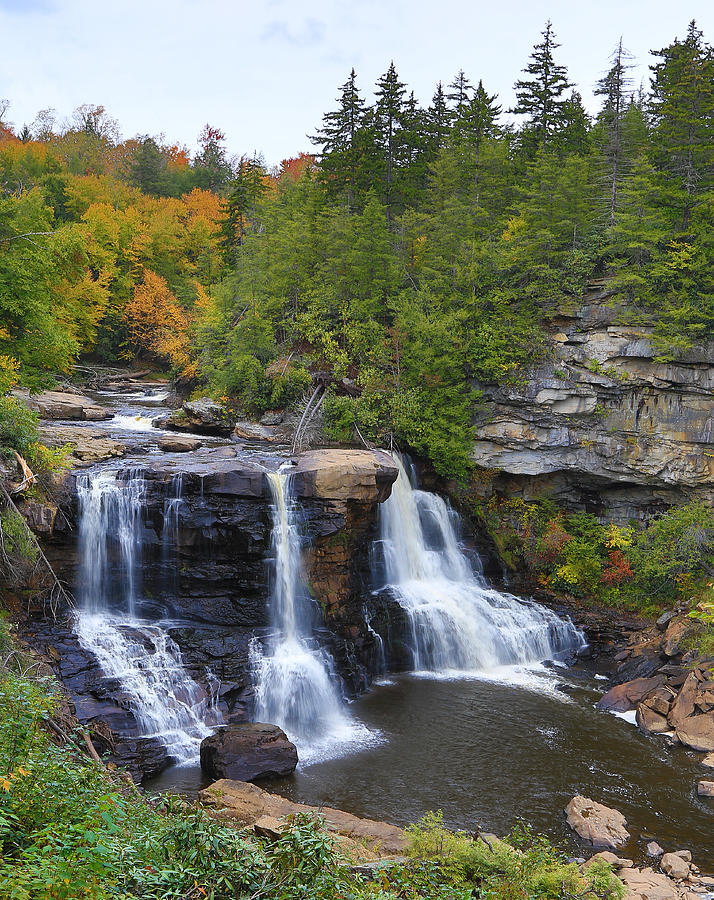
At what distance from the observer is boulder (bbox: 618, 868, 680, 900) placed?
9.03 meters

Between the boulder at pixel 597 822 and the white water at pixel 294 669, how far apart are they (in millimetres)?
Answer: 4479

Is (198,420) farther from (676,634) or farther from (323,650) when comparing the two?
(676,634)

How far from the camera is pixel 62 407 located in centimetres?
2047

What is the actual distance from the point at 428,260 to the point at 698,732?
17.2 meters

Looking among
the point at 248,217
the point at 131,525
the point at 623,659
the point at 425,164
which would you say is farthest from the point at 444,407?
the point at 248,217

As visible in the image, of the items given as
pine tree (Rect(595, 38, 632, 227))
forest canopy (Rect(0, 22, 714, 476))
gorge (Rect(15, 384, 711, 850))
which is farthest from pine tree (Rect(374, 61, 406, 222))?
gorge (Rect(15, 384, 711, 850))

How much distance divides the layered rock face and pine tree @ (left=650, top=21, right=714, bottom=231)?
4531mm

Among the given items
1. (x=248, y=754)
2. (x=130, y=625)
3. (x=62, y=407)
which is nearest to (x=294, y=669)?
(x=248, y=754)

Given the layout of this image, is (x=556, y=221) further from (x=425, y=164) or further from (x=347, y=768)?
(x=347, y=768)

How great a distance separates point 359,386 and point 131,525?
10177 mm

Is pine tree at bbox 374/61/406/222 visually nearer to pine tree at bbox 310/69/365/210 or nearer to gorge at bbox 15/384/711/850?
pine tree at bbox 310/69/365/210

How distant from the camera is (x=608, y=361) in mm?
20797

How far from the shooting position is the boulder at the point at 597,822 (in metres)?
10.7

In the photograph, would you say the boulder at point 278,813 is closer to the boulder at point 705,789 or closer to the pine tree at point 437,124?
the boulder at point 705,789
